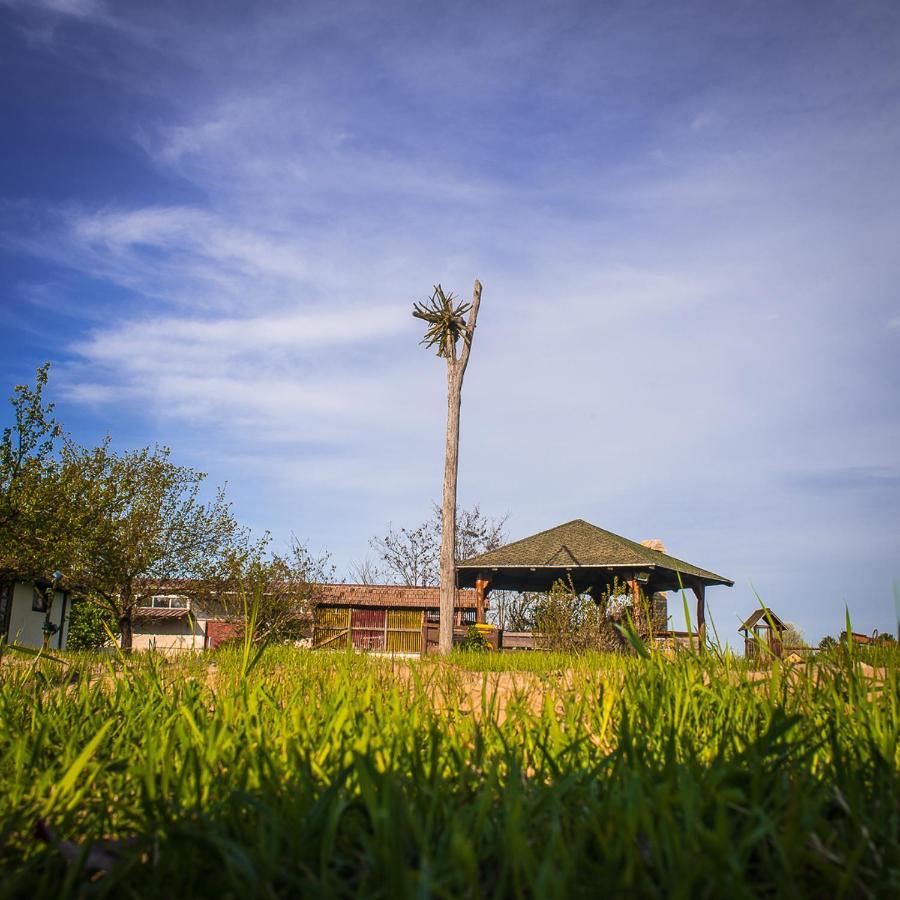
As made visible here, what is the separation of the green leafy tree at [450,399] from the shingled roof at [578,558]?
26.6 ft

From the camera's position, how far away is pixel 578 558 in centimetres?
2761

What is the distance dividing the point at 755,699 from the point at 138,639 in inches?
1862

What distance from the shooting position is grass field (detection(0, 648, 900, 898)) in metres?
1.24

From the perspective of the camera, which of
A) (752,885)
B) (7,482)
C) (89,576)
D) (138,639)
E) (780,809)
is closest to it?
(752,885)

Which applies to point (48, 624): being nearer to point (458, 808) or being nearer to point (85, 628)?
point (458, 808)

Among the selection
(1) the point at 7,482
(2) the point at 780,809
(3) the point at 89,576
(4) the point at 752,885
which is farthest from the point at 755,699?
(3) the point at 89,576

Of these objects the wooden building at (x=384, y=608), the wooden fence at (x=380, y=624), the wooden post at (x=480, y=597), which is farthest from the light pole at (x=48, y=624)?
the wooden building at (x=384, y=608)

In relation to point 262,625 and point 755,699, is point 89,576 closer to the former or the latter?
Answer: point 262,625

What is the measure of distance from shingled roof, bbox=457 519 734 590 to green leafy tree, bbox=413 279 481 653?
810 centimetres

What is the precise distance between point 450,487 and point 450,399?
2.33 metres

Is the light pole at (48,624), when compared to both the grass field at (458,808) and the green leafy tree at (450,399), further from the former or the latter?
the green leafy tree at (450,399)

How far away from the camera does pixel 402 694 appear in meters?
3.52

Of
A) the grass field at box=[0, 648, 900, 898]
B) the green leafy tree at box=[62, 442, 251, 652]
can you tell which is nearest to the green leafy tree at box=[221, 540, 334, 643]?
the green leafy tree at box=[62, 442, 251, 652]

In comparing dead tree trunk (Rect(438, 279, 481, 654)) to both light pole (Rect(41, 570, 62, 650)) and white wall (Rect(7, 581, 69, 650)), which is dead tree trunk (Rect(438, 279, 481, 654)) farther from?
white wall (Rect(7, 581, 69, 650))
